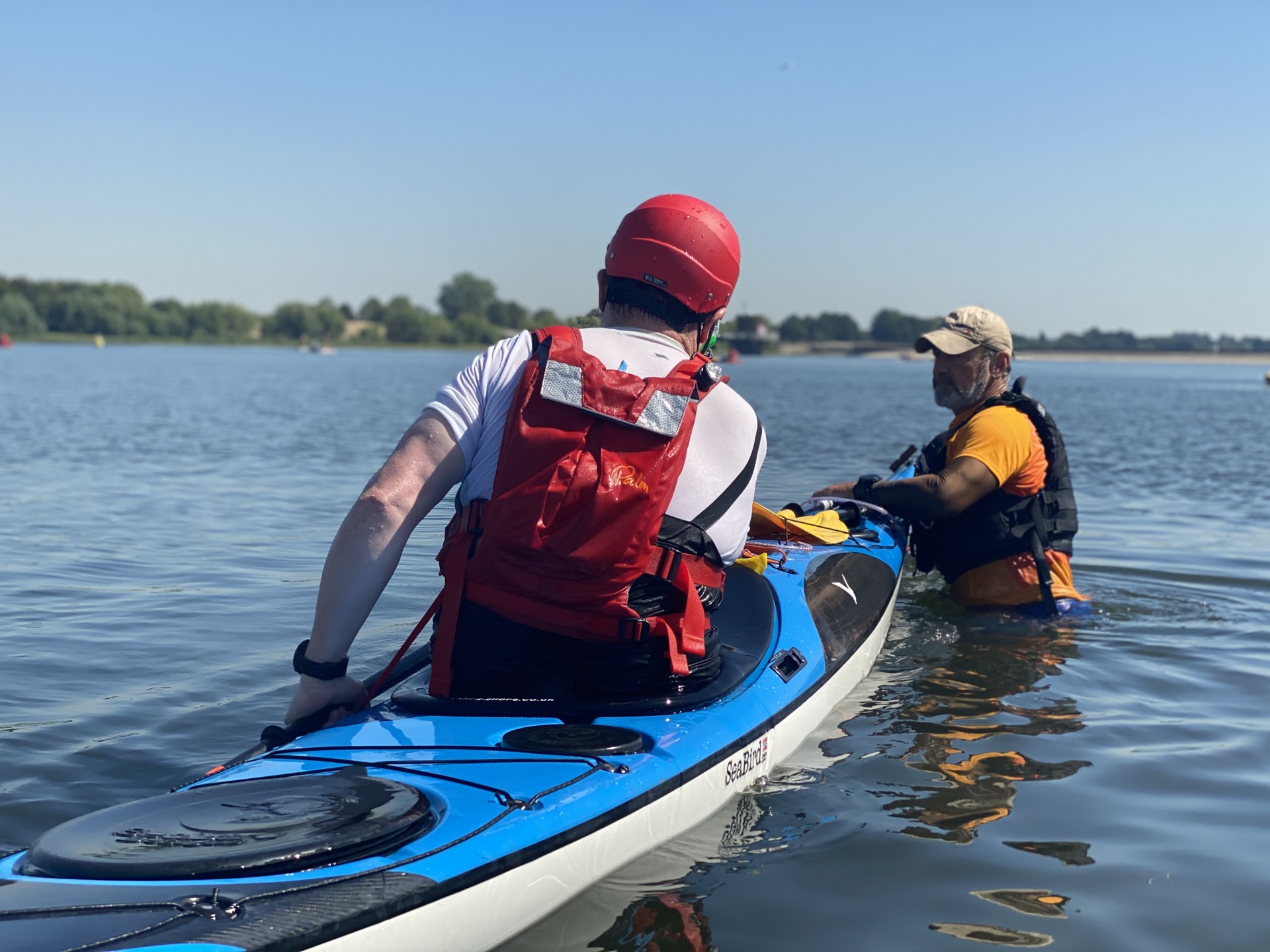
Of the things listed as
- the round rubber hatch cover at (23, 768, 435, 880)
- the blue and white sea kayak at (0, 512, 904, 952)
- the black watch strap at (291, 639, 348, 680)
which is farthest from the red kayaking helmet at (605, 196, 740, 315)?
the round rubber hatch cover at (23, 768, 435, 880)

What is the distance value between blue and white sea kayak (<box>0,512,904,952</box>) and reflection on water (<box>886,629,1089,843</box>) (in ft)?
2.05

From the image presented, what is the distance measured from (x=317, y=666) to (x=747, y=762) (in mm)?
1449

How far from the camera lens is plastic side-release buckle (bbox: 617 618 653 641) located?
3.17 meters

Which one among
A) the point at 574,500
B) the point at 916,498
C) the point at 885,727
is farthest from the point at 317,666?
the point at 916,498

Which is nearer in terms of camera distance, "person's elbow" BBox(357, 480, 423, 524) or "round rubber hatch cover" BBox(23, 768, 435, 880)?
"round rubber hatch cover" BBox(23, 768, 435, 880)

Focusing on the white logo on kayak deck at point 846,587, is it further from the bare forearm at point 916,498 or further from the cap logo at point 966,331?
the cap logo at point 966,331

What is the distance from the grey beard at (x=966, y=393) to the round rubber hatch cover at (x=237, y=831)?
4375 millimetres

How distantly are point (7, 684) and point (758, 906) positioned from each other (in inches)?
157

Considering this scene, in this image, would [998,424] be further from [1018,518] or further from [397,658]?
[397,658]

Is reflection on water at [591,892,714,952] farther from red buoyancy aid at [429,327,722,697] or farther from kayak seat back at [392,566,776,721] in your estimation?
red buoyancy aid at [429,327,722,697]

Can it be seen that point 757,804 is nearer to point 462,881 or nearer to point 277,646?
point 462,881

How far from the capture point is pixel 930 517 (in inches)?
236

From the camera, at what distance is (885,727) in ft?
15.6

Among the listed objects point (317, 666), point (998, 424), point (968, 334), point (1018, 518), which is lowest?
point (317, 666)
